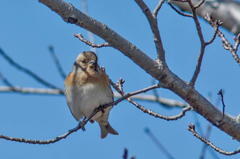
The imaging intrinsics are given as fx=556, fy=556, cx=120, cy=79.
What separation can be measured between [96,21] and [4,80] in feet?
11.1

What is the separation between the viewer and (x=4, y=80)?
6.60 m

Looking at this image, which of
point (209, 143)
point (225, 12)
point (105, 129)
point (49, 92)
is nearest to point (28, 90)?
point (49, 92)

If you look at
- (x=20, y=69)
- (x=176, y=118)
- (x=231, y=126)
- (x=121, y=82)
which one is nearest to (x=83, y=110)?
(x=20, y=69)

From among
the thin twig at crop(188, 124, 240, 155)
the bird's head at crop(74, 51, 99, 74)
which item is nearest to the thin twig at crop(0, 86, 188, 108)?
the bird's head at crop(74, 51, 99, 74)

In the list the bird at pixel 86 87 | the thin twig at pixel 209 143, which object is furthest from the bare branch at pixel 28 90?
the thin twig at pixel 209 143

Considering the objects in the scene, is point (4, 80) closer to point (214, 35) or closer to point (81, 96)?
point (81, 96)

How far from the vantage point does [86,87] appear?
18.6 ft

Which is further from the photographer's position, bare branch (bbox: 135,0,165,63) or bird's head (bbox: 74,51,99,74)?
bird's head (bbox: 74,51,99,74)

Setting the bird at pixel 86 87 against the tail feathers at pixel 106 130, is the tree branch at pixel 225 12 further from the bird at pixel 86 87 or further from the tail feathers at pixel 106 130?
the tail feathers at pixel 106 130

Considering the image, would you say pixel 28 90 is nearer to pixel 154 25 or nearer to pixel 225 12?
pixel 225 12

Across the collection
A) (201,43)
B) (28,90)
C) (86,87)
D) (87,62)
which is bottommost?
(201,43)

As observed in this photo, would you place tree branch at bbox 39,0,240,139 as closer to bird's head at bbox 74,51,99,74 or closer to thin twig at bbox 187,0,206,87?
thin twig at bbox 187,0,206,87

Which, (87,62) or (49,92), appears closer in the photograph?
(87,62)

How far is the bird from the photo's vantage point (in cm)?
563
